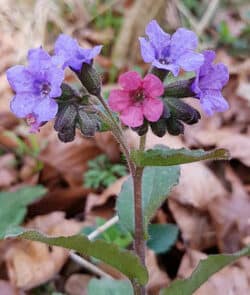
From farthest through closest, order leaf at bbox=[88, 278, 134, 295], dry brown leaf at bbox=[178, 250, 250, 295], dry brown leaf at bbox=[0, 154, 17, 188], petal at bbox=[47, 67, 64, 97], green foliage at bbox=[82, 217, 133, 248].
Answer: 1. dry brown leaf at bbox=[0, 154, 17, 188]
2. green foliage at bbox=[82, 217, 133, 248]
3. dry brown leaf at bbox=[178, 250, 250, 295]
4. leaf at bbox=[88, 278, 134, 295]
5. petal at bbox=[47, 67, 64, 97]

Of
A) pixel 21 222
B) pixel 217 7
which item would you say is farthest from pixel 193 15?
pixel 21 222

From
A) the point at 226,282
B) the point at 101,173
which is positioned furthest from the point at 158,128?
the point at 101,173

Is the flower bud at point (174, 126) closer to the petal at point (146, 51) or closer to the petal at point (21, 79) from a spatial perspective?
the petal at point (146, 51)

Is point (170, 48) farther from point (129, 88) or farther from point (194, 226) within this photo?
point (194, 226)

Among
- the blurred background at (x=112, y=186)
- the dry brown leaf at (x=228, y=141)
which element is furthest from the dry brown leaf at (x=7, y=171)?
the dry brown leaf at (x=228, y=141)

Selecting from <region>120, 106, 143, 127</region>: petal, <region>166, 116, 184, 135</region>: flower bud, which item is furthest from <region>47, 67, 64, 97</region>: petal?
<region>166, 116, 184, 135</region>: flower bud

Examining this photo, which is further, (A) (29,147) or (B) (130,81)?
(A) (29,147)

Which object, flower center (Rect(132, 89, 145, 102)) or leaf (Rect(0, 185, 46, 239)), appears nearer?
flower center (Rect(132, 89, 145, 102))

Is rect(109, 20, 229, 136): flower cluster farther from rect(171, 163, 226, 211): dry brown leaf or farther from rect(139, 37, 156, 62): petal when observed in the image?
rect(171, 163, 226, 211): dry brown leaf
